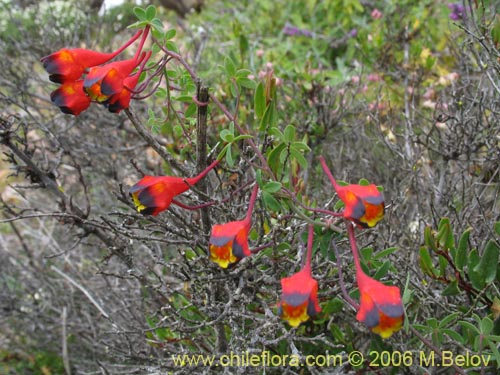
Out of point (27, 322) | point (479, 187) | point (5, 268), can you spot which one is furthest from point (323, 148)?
point (5, 268)

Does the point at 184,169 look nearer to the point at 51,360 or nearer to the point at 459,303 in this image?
the point at 459,303

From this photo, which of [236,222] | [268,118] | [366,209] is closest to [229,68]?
[268,118]

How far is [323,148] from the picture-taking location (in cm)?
271

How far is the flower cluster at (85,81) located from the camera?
1.02 metres

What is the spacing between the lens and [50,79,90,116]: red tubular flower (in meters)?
1.05

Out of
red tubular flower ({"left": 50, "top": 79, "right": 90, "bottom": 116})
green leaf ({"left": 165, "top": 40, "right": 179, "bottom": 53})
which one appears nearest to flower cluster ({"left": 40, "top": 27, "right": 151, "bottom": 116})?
red tubular flower ({"left": 50, "top": 79, "right": 90, "bottom": 116})

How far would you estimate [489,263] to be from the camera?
4.29 ft

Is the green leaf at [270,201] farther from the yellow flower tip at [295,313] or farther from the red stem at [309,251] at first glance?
the yellow flower tip at [295,313]

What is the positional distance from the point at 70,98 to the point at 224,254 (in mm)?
445

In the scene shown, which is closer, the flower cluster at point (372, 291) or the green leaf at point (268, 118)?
the flower cluster at point (372, 291)

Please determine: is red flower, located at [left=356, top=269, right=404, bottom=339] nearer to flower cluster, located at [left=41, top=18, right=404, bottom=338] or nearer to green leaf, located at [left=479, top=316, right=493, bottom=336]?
flower cluster, located at [left=41, top=18, right=404, bottom=338]

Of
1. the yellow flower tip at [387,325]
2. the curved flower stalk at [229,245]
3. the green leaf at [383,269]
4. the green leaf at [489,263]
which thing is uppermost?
the curved flower stalk at [229,245]

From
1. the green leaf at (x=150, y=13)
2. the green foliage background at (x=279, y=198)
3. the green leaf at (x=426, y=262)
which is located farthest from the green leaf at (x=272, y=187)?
the green leaf at (x=426, y=262)

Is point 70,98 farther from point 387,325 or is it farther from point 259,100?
point 387,325
